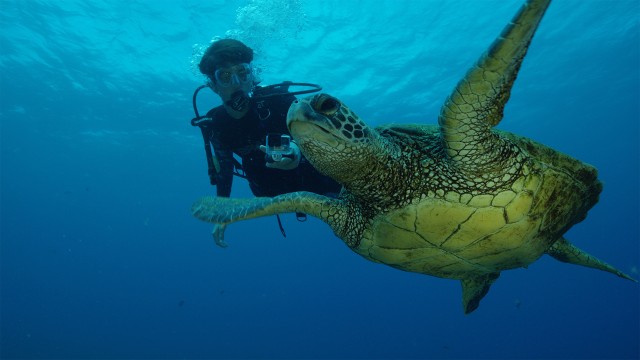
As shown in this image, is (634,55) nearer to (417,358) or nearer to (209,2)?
(209,2)

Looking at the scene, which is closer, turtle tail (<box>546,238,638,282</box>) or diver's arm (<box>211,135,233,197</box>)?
turtle tail (<box>546,238,638,282</box>)

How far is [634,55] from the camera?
21.6 meters

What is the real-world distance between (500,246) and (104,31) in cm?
1638

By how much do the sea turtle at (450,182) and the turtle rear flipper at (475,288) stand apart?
86 cm

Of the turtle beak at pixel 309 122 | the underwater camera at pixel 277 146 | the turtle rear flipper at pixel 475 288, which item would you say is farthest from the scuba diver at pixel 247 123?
the turtle beak at pixel 309 122

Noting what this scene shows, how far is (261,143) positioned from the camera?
199 inches

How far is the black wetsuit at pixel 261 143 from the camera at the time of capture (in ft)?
16.2

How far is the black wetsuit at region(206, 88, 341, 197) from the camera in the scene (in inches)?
195

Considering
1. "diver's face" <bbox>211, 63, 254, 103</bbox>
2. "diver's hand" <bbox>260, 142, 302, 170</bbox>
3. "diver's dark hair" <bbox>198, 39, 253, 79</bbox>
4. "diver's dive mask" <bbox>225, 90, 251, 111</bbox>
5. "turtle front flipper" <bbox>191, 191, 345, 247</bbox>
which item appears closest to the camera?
"turtle front flipper" <bbox>191, 191, 345, 247</bbox>

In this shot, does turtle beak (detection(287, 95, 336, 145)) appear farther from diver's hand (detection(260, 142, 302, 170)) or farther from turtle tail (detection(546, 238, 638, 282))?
turtle tail (detection(546, 238, 638, 282))

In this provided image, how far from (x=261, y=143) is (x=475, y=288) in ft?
11.3

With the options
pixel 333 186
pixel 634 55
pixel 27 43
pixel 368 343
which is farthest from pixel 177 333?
pixel 634 55

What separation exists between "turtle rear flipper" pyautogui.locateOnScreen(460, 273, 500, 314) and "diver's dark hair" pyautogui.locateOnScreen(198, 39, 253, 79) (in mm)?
4392

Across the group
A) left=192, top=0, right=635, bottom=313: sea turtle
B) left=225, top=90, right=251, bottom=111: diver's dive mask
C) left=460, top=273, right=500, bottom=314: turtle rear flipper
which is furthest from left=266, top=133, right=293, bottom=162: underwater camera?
left=460, top=273, right=500, bottom=314: turtle rear flipper
